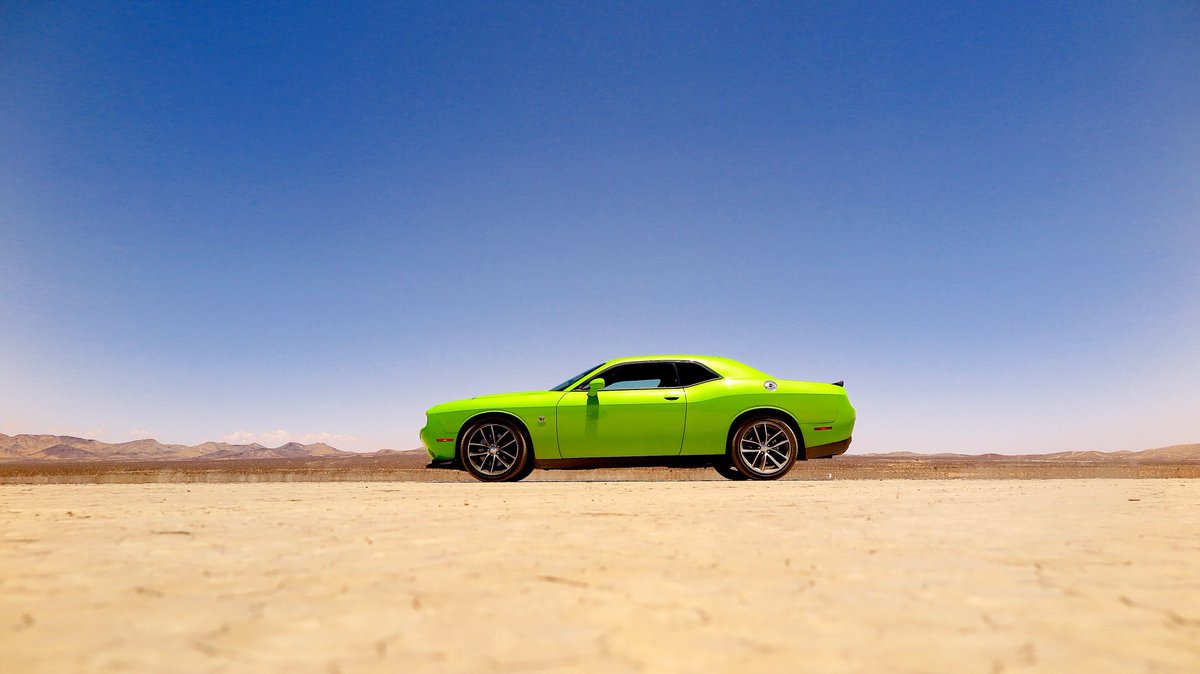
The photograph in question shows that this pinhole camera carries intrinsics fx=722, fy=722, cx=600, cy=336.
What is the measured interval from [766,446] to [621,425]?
170cm

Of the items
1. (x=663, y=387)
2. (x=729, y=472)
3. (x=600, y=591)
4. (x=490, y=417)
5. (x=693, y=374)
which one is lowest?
(x=600, y=591)

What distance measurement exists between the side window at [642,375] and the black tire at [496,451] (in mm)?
1215

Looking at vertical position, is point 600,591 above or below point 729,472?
below

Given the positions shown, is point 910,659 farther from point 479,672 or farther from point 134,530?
point 134,530

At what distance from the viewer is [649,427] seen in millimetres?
8242

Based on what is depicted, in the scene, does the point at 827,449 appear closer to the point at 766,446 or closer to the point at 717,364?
the point at 766,446

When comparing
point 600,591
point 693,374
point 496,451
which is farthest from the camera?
point 693,374

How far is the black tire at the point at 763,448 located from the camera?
8281mm

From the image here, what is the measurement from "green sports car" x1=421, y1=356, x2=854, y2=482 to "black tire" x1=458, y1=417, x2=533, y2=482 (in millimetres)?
12

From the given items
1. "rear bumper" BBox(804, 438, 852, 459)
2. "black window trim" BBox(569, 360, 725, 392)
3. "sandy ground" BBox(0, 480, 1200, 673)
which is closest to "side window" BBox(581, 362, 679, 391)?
"black window trim" BBox(569, 360, 725, 392)

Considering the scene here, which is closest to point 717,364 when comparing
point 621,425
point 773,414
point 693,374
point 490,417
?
point 693,374

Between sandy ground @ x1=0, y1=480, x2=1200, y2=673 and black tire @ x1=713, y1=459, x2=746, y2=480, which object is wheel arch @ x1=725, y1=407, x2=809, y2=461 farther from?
sandy ground @ x1=0, y1=480, x2=1200, y2=673

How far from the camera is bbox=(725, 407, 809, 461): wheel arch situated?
8336 millimetres

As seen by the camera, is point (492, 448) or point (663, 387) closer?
point (492, 448)
